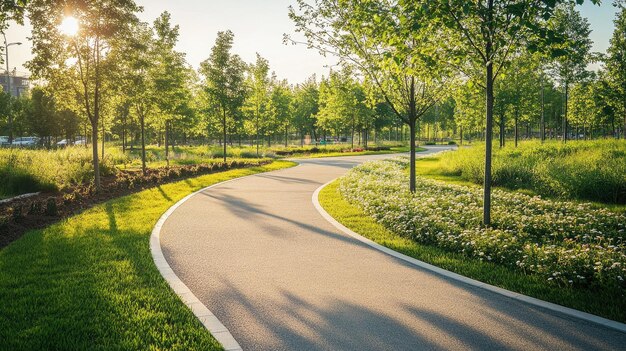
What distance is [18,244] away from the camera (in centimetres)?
692

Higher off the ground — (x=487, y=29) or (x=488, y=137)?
(x=487, y=29)

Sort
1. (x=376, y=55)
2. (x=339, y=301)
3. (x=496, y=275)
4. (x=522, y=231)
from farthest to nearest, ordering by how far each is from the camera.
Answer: (x=376, y=55), (x=522, y=231), (x=496, y=275), (x=339, y=301)

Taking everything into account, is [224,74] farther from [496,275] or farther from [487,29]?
[496,275]

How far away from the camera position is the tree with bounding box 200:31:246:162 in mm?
24625

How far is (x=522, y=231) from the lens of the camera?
7051mm

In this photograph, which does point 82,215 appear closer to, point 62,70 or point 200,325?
point 62,70

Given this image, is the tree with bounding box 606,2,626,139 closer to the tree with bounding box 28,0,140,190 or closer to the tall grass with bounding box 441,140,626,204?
the tall grass with bounding box 441,140,626,204

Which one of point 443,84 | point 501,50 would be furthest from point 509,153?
point 501,50

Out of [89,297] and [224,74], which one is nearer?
[89,297]

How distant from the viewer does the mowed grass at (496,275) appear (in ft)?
14.5

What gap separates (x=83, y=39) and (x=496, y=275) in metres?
13.7

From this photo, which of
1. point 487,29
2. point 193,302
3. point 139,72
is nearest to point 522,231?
point 487,29

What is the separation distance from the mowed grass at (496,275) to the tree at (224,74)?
18.3 meters

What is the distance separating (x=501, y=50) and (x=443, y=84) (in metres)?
4.70
